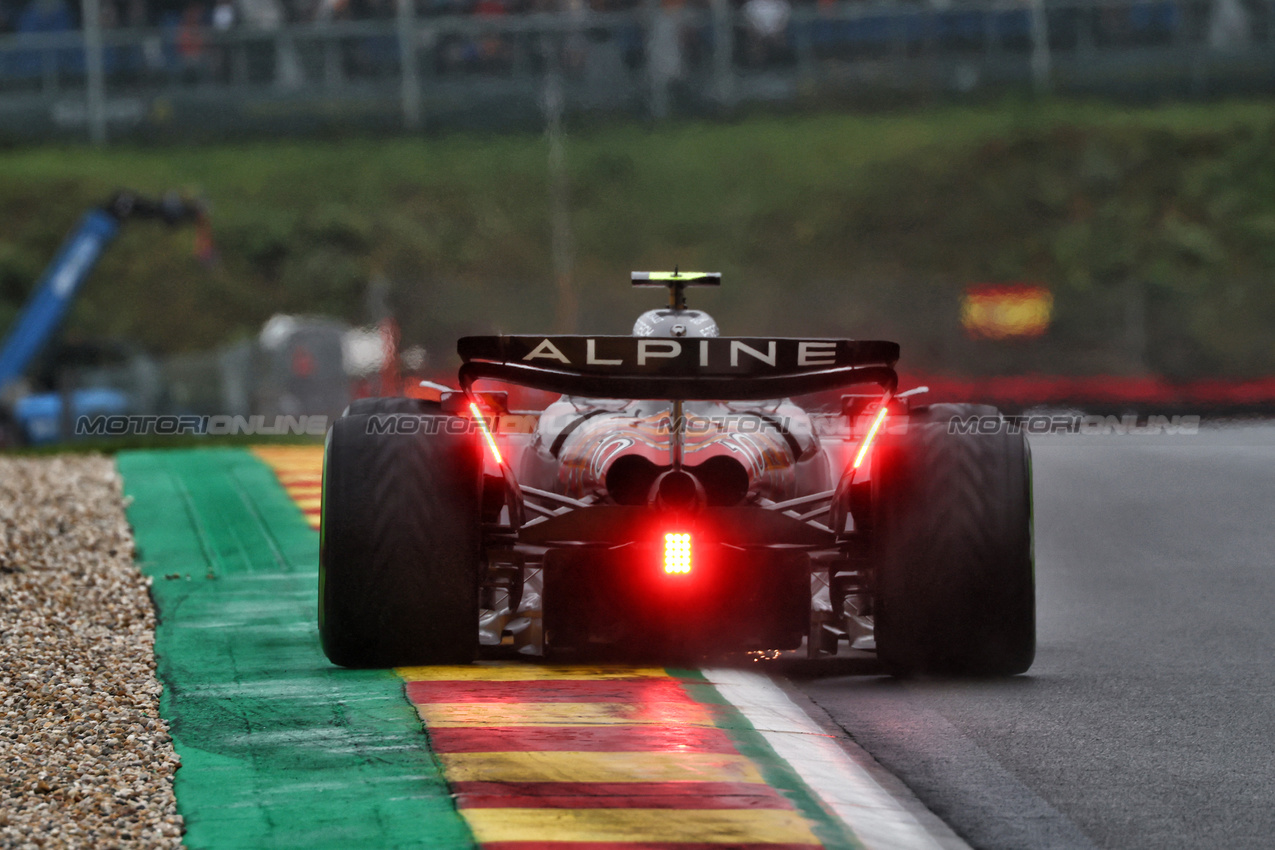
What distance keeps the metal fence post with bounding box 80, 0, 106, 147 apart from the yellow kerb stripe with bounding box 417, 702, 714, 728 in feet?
99.3

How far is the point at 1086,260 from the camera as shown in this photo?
3238 cm

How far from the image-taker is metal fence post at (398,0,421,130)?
3347 centimetres

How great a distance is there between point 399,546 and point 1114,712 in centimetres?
265

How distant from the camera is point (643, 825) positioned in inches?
191

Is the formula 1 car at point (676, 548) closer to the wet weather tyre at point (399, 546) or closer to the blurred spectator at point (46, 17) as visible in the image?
the wet weather tyre at point (399, 546)

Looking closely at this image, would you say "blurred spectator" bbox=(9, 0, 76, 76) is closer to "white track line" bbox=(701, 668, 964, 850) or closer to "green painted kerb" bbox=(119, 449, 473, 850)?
"green painted kerb" bbox=(119, 449, 473, 850)

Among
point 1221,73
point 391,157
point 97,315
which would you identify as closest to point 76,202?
point 97,315

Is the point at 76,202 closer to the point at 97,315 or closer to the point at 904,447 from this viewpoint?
the point at 97,315

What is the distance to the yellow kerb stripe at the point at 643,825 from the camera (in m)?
Answer: 4.74

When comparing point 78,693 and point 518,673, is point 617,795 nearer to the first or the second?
point 518,673

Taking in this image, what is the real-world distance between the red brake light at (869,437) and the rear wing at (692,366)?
0.31 metres

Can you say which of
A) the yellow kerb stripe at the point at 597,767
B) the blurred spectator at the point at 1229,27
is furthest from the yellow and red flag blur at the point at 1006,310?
the yellow kerb stripe at the point at 597,767

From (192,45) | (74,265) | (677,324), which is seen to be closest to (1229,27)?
(192,45)

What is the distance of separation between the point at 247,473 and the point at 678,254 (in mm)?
19411
